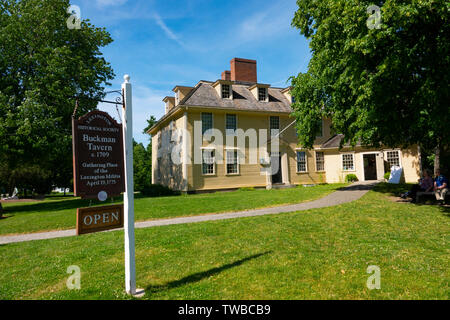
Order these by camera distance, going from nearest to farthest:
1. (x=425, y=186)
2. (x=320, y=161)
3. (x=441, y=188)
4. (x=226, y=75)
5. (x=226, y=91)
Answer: (x=441, y=188) → (x=425, y=186) → (x=226, y=91) → (x=320, y=161) → (x=226, y=75)

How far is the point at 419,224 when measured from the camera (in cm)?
845

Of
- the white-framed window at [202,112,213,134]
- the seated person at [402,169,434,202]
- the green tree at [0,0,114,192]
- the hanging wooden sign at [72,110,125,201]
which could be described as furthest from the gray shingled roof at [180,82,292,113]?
the hanging wooden sign at [72,110,125,201]

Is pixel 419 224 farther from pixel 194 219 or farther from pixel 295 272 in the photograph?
pixel 194 219

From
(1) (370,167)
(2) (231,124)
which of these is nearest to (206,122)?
(2) (231,124)

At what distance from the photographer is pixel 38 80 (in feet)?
60.4

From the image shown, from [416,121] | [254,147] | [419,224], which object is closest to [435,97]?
[416,121]

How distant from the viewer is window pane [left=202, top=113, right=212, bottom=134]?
2261 cm

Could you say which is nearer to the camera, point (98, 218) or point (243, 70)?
point (98, 218)

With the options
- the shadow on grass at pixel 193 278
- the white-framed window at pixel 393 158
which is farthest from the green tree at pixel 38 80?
the white-framed window at pixel 393 158

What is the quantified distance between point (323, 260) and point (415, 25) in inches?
330

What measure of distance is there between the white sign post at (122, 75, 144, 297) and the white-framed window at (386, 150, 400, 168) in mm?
24023

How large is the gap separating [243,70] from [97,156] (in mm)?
25681

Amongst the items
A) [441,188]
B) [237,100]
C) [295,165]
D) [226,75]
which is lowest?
[441,188]

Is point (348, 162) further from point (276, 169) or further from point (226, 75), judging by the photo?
point (226, 75)
